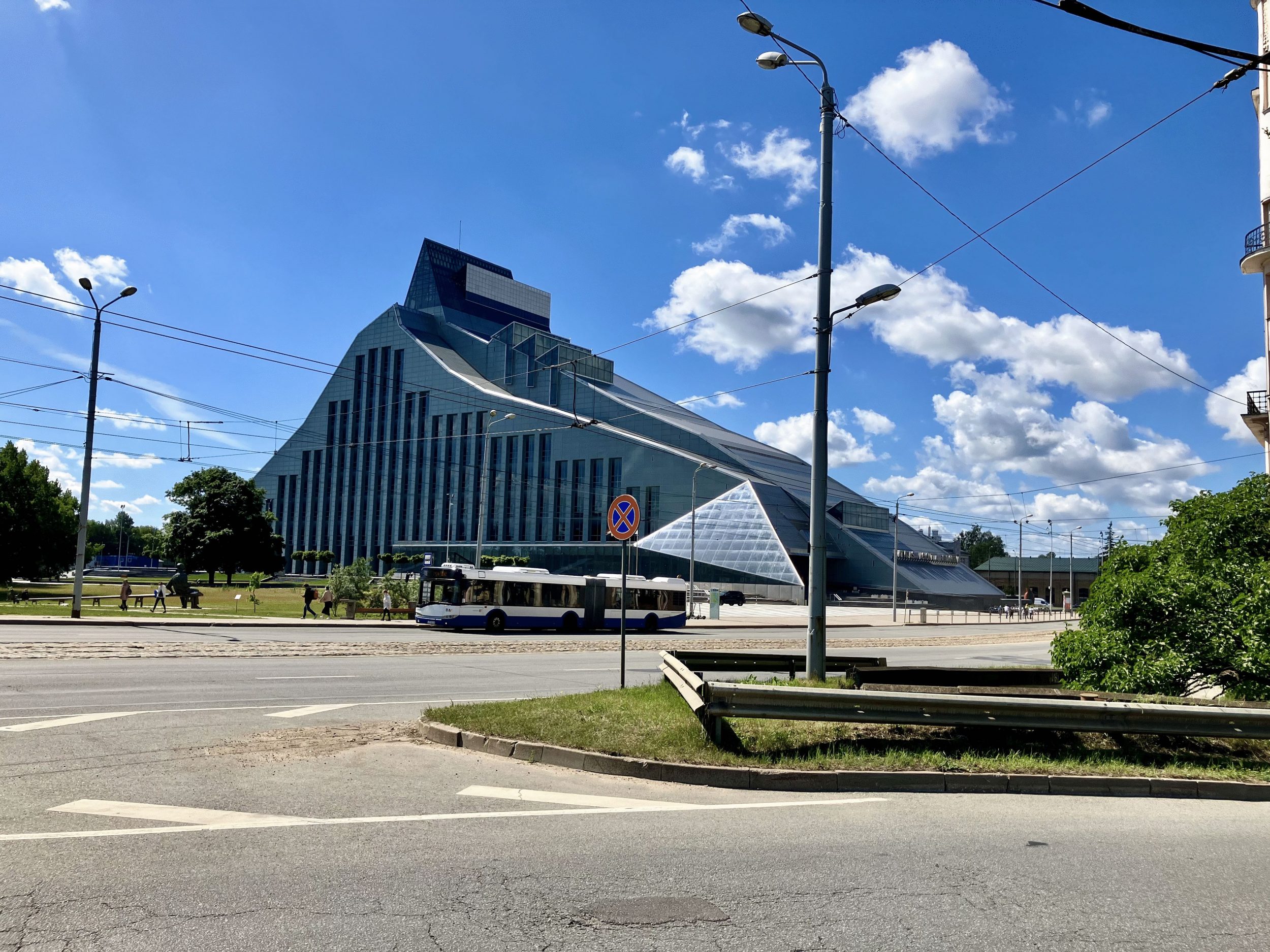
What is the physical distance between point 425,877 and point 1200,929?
3.90 m

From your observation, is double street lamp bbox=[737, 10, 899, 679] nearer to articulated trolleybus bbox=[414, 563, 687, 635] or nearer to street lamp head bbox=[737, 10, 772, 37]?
street lamp head bbox=[737, 10, 772, 37]

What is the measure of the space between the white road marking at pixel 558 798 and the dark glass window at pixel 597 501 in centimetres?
8462

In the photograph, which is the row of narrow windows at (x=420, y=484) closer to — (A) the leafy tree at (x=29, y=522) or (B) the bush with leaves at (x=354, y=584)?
(A) the leafy tree at (x=29, y=522)

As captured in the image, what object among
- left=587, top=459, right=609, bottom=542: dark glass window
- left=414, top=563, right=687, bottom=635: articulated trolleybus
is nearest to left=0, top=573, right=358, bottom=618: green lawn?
left=414, top=563, right=687, bottom=635: articulated trolleybus

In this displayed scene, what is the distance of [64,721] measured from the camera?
960cm

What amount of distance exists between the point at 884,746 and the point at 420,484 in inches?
3879

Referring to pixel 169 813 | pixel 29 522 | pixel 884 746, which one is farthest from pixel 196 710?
pixel 29 522

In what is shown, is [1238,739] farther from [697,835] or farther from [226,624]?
[226,624]

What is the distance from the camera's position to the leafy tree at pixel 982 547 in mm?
184000

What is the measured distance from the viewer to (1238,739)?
8.99m

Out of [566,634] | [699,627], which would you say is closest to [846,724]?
[566,634]

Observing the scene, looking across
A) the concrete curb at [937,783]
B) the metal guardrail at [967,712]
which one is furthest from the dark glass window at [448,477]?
the concrete curb at [937,783]

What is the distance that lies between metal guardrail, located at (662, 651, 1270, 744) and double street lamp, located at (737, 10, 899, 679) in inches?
129

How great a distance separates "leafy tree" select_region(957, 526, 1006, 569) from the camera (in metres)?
184
